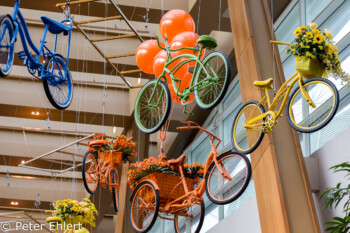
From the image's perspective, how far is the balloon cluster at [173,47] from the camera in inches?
270

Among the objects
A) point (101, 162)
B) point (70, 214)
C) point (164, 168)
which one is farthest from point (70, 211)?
point (164, 168)

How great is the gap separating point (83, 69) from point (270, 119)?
22.4ft

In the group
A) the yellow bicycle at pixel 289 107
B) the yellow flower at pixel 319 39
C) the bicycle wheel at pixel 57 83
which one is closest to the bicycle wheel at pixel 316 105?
the yellow bicycle at pixel 289 107

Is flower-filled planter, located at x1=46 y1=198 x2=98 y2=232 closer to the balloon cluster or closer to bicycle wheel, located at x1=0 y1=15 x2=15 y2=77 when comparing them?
the balloon cluster

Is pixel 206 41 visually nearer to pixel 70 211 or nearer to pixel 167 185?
pixel 167 185

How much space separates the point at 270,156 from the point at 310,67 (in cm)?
163

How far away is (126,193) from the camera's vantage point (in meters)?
12.5

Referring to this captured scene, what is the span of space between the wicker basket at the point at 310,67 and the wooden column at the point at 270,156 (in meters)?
1.56

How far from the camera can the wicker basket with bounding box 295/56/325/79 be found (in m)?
5.18

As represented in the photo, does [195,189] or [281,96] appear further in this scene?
[195,189]

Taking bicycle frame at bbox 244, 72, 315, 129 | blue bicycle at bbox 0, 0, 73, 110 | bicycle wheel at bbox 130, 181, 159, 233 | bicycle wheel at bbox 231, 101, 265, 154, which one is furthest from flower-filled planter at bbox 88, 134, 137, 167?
bicycle frame at bbox 244, 72, 315, 129

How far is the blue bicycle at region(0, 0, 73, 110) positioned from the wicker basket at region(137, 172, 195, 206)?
1493 mm

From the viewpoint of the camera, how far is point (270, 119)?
18.0 feet

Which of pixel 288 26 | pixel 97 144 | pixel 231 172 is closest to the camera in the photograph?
pixel 231 172
